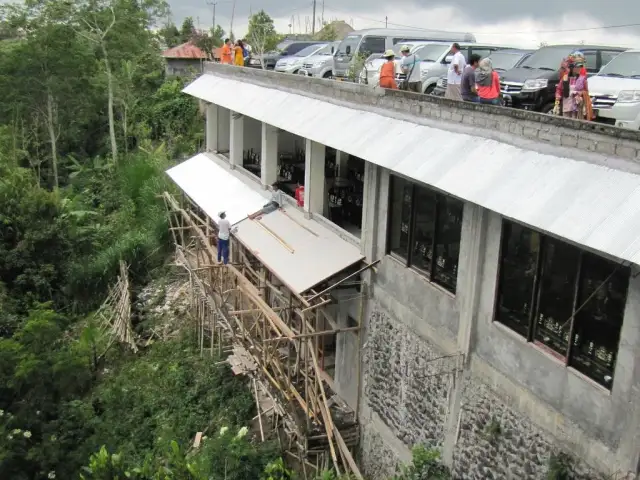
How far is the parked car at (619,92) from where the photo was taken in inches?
421

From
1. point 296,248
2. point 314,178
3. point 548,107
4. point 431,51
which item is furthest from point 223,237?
point 548,107

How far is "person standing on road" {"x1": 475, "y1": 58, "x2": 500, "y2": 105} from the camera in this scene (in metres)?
11.8

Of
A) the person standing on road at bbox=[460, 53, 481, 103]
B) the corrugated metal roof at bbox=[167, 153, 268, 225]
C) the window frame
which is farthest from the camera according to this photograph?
the corrugated metal roof at bbox=[167, 153, 268, 225]

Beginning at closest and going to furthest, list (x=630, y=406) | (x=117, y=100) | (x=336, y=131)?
(x=630, y=406)
(x=336, y=131)
(x=117, y=100)

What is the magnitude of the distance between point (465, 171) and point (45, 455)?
11.4m

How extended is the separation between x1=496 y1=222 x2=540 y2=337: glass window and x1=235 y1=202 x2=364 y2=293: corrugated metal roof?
381 centimetres

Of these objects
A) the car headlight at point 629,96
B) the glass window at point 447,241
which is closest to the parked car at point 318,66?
the car headlight at point 629,96

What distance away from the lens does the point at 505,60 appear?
55.4 ft

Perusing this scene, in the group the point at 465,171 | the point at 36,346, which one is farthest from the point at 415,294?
A: the point at 36,346

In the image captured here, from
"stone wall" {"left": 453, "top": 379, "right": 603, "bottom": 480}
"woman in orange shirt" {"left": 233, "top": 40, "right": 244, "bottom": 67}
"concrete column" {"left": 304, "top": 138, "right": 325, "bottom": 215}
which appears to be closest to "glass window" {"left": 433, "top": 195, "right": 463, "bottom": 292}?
"stone wall" {"left": 453, "top": 379, "right": 603, "bottom": 480}

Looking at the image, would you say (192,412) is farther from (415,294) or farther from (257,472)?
(415,294)

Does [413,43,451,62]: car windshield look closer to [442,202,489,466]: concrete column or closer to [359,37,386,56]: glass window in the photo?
[359,37,386,56]: glass window

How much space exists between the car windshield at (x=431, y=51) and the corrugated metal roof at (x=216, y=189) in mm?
5901

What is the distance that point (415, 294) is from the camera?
11.1 meters
